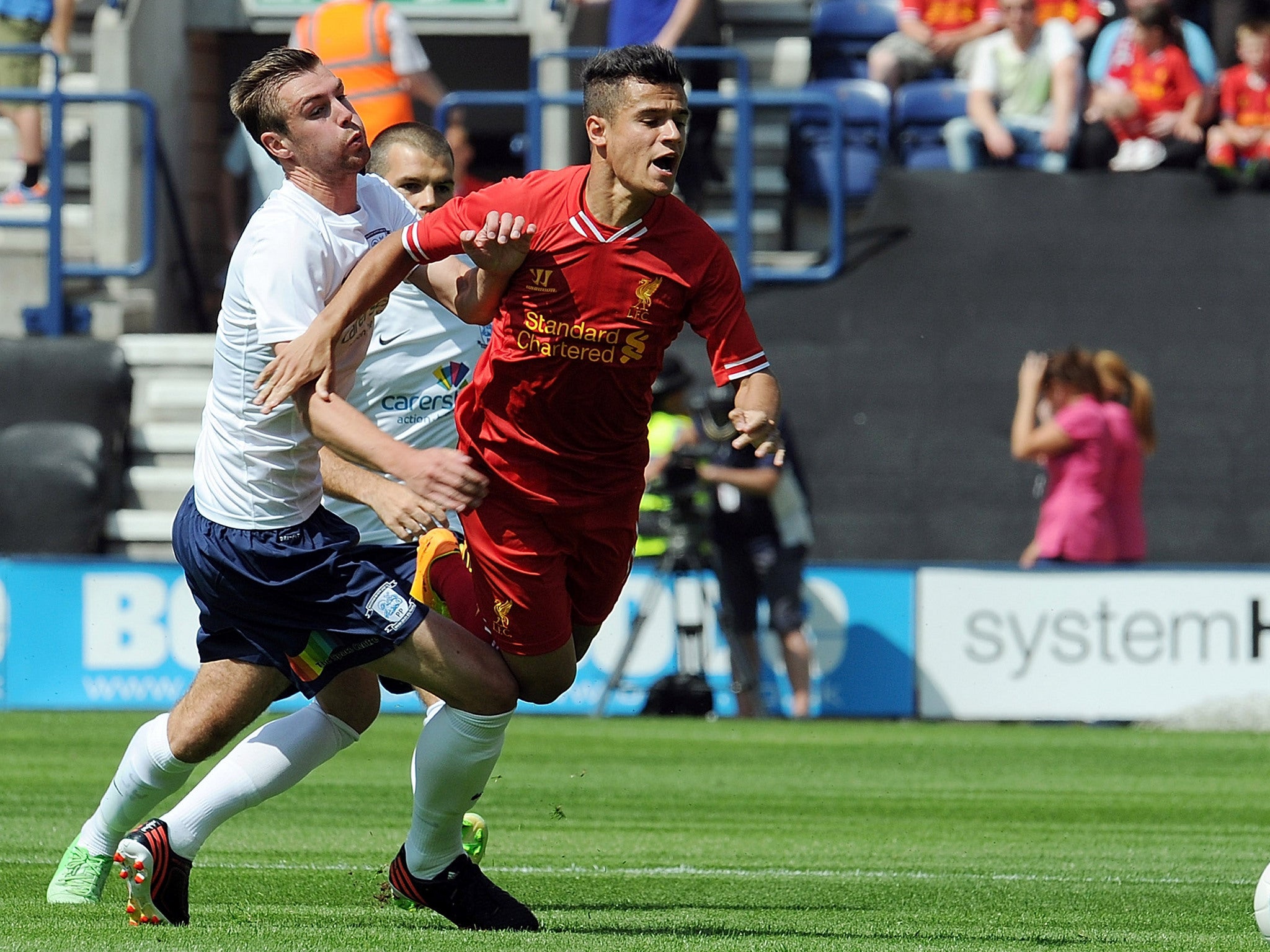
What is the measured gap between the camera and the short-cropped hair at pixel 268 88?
540 cm

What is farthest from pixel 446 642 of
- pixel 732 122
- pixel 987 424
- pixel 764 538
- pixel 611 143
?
pixel 732 122

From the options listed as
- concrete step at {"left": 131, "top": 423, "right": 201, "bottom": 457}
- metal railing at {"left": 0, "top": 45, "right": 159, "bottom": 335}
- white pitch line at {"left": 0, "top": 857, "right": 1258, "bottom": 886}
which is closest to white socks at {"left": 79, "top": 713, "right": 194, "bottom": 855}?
white pitch line at {"left": 0, "top": 857, "right": 1258, "bottom": 886}

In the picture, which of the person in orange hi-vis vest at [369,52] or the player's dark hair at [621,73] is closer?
the player's dark hair at [621,73]

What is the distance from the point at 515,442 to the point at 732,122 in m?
11.5

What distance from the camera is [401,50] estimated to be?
12617 millimetres

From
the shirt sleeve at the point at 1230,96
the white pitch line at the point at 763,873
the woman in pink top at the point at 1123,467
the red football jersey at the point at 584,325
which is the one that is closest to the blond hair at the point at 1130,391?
the woman in pink top at the point at 1123,467

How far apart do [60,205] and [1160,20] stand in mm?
7576

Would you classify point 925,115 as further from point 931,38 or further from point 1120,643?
point 1120,643

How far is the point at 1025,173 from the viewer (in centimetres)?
1408

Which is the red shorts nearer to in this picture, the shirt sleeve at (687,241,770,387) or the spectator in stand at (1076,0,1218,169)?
the shirt sleeve at (687,241,770,387)

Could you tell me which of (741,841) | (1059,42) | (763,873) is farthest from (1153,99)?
(763,873)

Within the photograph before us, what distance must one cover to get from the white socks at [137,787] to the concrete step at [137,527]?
8.50 metres

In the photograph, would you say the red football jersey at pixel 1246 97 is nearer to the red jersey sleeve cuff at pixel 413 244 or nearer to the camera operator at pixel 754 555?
the camera operator at pixel 754 555

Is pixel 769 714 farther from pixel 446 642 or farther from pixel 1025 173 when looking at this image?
pixel 446 642
